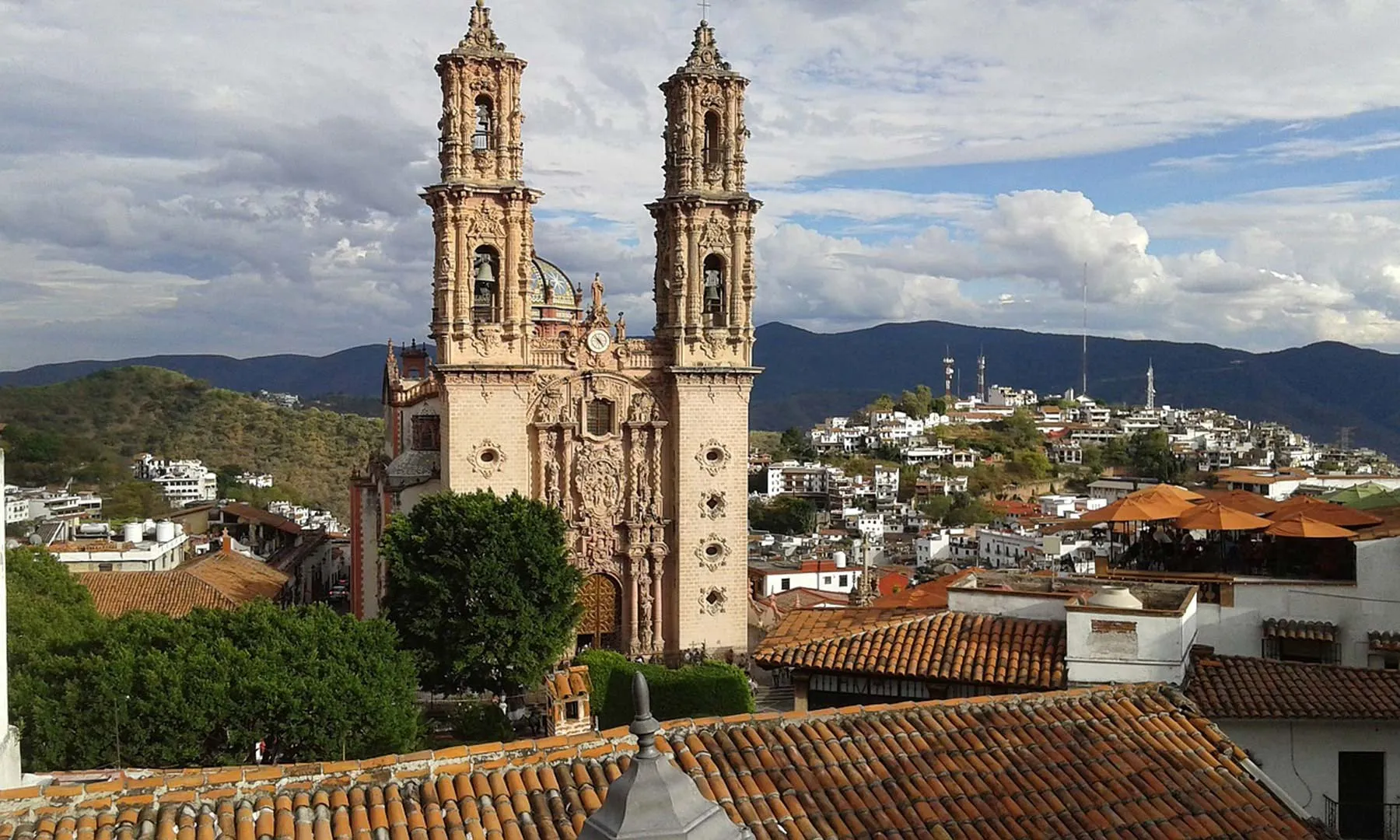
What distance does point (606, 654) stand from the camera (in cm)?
2612

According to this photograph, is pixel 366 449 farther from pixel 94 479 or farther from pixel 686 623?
pixel 686 623

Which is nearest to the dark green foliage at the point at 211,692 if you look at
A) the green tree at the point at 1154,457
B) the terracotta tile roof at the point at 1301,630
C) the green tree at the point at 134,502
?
the terracotta tile roof at the point at 1301,630

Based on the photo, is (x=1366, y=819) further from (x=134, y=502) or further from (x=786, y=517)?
(x=786, y=517)

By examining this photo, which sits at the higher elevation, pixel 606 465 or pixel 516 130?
pixel 516 130

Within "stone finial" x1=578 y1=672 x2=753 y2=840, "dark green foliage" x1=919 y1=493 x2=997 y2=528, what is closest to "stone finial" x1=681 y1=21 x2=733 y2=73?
"stone finial" x1=578 y1=672 x2=753 y2=840

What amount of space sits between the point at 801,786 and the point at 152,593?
A: 27263 mm

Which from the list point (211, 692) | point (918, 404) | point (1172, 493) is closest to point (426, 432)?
point (211, 692)

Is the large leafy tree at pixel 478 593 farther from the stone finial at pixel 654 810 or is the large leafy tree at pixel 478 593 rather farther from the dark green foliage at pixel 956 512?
the dark green foliage at pixel 956 512

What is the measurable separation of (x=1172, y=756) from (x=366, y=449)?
8354 centimetres

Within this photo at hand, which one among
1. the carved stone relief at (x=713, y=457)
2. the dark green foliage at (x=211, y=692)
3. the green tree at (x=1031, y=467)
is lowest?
the green tree at (x=1031, y=467)

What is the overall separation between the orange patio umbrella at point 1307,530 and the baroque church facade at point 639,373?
47.1 ft

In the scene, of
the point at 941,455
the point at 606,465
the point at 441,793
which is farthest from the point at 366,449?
the point at 441,793

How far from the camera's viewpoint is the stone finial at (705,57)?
96.8ft

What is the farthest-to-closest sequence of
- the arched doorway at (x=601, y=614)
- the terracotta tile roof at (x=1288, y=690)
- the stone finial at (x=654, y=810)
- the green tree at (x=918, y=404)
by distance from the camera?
the green tree at (x=918, y=404) → the arched doorway at (x=601, y=614) → the terracotta tile roof at (x=1288, y=690) → the stone finial at (x=654, y=810)
